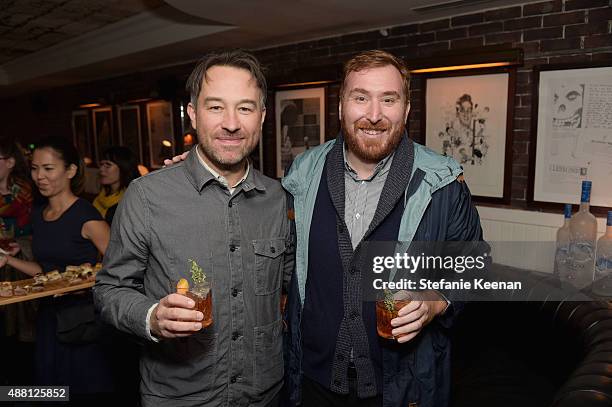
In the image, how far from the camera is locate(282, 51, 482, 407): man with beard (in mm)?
1586

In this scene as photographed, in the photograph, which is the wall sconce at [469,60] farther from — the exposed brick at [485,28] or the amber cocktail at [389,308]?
the amber cocktail at [389,308]

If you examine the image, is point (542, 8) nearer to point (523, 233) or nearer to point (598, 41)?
point (598, 41)

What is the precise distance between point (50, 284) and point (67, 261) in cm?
18

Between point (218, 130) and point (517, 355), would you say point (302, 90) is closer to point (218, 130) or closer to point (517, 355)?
point (517, 355)

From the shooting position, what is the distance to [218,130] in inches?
58.6

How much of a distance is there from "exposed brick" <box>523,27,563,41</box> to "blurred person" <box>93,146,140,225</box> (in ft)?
10.9

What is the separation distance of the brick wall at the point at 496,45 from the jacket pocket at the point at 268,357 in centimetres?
271

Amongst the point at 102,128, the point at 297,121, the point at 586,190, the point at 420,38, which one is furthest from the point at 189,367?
the point at 102,128

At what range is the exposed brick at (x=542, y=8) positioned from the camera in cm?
328

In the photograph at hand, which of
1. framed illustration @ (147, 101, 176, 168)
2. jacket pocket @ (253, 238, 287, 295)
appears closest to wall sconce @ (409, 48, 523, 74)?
jacket pocket @ (253, 238, 287, 295)

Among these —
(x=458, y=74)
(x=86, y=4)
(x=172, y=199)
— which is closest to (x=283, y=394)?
(x=172, y=199)

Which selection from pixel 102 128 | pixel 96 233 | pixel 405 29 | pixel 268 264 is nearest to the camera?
pixel 268 264

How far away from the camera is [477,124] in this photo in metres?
3.79

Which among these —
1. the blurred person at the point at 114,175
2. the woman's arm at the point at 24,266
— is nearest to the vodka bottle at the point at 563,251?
the woman's arm at the point at 24,266
